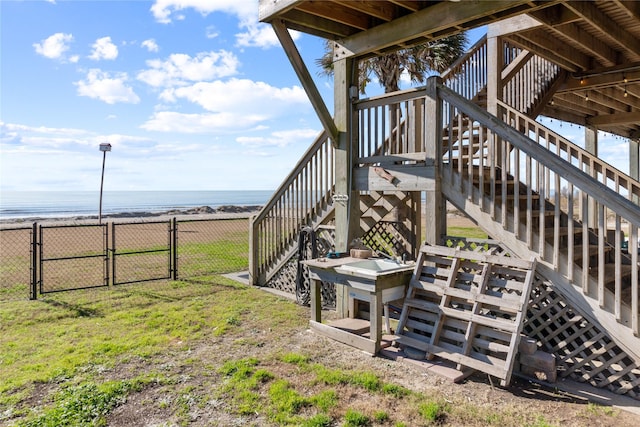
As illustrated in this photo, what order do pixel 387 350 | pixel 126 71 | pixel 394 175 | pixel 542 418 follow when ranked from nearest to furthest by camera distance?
pixel 542 418 → pixel 387 350 → pixel 394 175 → pixel 126 71

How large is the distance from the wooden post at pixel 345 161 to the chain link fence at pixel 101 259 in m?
4.04

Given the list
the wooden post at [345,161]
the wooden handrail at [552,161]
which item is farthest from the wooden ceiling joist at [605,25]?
the wooden post at [345,161]

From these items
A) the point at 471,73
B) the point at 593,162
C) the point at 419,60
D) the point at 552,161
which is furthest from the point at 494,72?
the point at 419,60

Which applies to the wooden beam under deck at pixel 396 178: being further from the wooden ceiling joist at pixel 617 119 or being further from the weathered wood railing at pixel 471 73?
the wooden ceiling joist at pixel 617 119

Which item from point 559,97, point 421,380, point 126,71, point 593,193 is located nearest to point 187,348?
point 421,380

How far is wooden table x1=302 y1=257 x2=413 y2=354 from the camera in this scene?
4207mm

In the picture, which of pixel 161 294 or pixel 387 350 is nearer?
pixel 387 350

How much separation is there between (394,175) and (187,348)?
10.6ft

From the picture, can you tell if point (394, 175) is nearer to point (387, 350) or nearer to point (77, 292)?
point (387, 350)

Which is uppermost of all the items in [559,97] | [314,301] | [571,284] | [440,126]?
[559,97]

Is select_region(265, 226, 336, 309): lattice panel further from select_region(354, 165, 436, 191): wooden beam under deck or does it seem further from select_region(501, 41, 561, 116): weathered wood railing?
select_region(501, 41, 561, 116): weathered wood railing

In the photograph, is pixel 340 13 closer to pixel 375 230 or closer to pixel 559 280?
pixel 375 230

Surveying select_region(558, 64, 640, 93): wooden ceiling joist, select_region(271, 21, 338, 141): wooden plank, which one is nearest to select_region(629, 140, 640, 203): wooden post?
select_region(558, 64, 640, 93): wooden ceiling joist

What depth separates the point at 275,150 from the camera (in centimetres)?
9644
